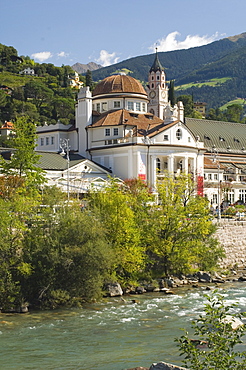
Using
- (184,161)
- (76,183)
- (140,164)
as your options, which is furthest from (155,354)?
(184,161)

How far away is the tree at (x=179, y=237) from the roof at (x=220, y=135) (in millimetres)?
53191

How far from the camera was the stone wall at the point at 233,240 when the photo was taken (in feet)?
183

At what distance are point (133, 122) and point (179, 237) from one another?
3344cm

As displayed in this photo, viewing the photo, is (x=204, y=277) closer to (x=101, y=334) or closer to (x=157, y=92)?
(x=101, y=334)

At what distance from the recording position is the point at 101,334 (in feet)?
99.0

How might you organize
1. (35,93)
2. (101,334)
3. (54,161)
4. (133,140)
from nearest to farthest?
(101,334) → (54,161) → (133,140) → (35,93)

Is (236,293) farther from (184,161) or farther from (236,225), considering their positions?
(184,161)

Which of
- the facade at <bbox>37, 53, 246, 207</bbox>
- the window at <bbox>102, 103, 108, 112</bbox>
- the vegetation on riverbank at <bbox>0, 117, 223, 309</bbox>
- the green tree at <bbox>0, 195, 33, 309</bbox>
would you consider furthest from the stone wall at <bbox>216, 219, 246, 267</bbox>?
the window at <bbox>102, 103, 108, 112</bbox>

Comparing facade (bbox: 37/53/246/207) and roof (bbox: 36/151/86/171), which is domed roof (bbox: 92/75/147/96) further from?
roof (bbox: 36/151/86/171)

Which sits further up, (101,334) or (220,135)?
(220,135)

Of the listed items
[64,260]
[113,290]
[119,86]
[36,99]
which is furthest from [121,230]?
[36,99]

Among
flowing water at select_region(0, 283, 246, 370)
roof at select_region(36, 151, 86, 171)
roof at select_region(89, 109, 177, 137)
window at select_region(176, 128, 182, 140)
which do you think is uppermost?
roof at select_region(89, 109, 177, 137)

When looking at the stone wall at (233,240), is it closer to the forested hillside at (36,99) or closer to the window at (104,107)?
the window at (104,107)

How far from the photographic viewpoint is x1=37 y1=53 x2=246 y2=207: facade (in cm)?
7500
